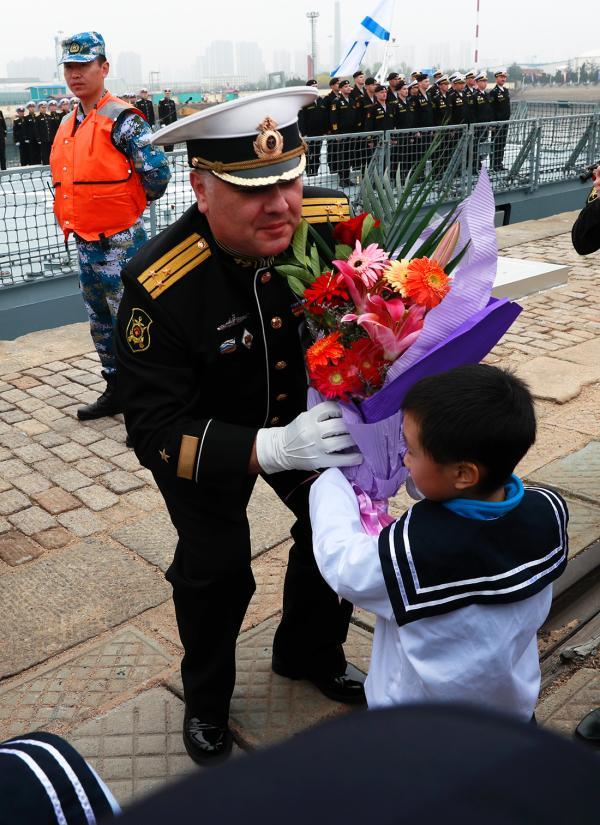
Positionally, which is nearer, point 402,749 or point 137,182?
point 402,749

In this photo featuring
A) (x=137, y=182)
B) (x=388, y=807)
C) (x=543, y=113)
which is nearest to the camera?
(x=388, y=807)

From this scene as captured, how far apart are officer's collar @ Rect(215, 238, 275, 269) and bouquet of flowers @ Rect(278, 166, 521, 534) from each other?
16cm

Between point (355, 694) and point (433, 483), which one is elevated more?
point (433, 483)

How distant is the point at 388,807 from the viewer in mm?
467

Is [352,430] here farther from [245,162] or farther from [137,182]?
[137,182]

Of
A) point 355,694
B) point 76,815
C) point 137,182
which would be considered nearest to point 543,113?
point 137,182

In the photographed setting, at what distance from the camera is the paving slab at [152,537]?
3.81 meters

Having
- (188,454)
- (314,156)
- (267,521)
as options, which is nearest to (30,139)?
(314,156)

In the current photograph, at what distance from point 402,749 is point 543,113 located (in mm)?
19649

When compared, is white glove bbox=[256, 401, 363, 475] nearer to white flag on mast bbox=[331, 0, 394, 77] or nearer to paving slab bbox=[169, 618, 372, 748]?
paving slab bbox=[169, 618, 372, 748]

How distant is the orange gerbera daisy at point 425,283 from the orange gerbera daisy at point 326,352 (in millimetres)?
203

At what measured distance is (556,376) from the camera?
19.4 feet

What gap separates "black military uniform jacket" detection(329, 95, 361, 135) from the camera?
53.4 ft

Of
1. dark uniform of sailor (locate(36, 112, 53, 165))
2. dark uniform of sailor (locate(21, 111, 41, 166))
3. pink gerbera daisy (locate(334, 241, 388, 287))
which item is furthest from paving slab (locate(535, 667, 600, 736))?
dark uniform of sailor (locate(21, 111, 41, 166))
